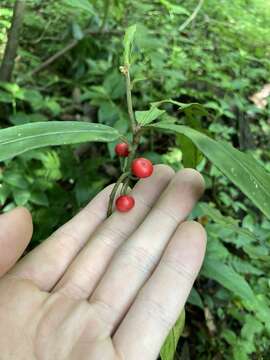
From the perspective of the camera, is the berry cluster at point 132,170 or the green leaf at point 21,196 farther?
the green leaf at point 21,196

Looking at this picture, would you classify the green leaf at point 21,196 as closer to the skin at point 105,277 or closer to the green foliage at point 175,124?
the green foliage at point 175,124

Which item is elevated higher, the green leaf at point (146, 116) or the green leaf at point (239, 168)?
the green leaf at point (239, 168)

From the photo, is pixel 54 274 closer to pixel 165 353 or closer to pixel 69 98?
pixel 165 353

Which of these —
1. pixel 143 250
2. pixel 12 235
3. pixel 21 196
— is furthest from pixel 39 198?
pixel 143 250

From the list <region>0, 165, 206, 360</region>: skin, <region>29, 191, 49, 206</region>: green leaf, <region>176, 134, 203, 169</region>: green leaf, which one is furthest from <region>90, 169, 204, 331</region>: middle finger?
<region>29, 191, 49, 206</region>: green leaf

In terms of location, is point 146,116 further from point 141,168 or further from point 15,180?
point 15,180

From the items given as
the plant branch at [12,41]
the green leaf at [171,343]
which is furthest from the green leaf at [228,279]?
the plant branch at [12,41]

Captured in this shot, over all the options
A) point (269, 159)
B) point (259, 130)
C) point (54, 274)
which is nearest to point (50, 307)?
point (54, 274)
